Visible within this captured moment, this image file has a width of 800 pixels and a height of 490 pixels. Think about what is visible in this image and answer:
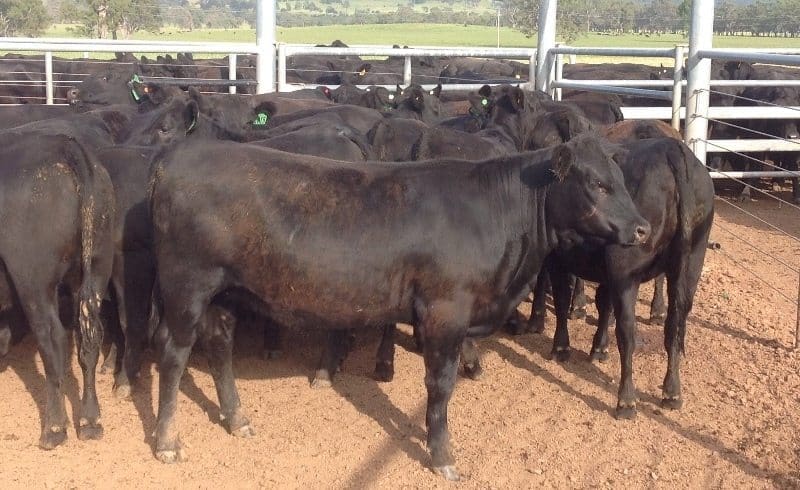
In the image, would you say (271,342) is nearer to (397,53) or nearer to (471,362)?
(471,362)

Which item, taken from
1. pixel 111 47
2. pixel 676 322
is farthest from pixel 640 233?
pixel 111 47


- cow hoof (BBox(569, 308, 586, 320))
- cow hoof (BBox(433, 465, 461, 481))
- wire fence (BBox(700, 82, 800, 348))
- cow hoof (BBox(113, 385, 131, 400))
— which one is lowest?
cow hoof (BBox(433, 465, 461, 481))

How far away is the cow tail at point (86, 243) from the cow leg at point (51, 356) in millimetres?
135

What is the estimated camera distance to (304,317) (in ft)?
15.3

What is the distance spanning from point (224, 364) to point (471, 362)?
170 centimetres

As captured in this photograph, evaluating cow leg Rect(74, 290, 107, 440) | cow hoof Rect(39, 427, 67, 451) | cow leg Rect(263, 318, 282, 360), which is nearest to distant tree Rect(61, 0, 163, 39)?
cow leg Rect(263, 318, 282, 360)

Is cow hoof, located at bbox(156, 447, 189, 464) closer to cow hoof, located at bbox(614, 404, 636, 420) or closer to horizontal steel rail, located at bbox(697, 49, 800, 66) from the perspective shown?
cow hoof, located at bbox(614, 404, 636, 420)

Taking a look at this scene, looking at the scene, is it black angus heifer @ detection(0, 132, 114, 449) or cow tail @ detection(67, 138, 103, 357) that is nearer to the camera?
black angus heifer @ detection(0, 132, 114, 449)

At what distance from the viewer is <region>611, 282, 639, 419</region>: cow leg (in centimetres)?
537

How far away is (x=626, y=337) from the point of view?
17.8 ft

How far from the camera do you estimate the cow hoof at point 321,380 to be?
577 cm

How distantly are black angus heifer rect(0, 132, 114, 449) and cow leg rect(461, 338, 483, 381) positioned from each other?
2325 millimetres

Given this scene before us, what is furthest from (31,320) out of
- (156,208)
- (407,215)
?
(407,215)

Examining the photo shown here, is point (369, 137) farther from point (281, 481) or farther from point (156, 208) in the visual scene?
point (281, 481)
